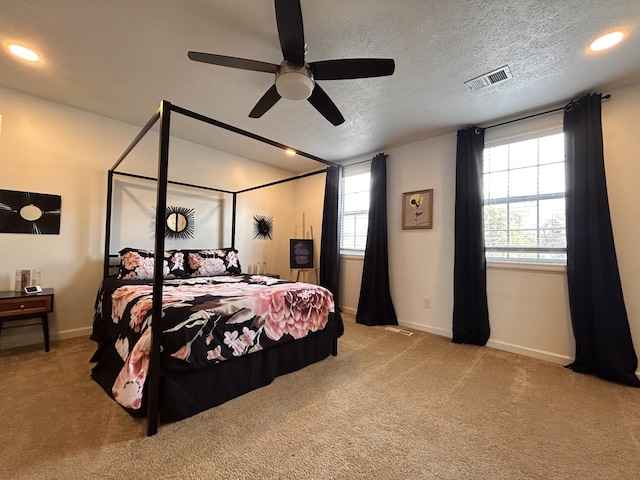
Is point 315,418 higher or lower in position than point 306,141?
lower

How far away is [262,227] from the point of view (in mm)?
4746

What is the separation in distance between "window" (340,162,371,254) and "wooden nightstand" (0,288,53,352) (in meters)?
3.54

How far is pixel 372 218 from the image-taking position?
12.9ft

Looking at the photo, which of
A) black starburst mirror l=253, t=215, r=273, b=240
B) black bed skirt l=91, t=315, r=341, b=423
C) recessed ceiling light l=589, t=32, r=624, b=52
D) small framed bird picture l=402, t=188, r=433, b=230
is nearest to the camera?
black bed skirt l=91, t=315, r=341, b=423

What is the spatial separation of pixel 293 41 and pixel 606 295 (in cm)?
308

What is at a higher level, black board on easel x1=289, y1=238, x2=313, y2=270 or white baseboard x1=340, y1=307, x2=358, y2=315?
black board on easel x1=289, y1=238, x2=313, y2=270

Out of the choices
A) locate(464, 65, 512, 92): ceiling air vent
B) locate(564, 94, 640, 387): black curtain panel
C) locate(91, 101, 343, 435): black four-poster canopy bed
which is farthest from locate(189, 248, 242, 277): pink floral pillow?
locate(564, 94, 640, 387): black curtain panel

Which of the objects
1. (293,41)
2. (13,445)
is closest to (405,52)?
(293,41)

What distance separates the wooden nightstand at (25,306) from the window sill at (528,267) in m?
4.39

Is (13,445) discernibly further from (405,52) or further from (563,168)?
(563,168)

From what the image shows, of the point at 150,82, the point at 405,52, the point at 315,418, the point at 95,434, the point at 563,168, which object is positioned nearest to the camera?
the point at 95,434

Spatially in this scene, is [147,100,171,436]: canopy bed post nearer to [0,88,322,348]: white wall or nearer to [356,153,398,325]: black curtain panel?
[0,88,322,348]: white wall

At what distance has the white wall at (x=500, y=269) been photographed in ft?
7.61

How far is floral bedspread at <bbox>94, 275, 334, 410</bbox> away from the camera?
1.60 m
